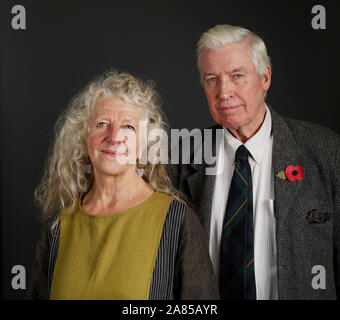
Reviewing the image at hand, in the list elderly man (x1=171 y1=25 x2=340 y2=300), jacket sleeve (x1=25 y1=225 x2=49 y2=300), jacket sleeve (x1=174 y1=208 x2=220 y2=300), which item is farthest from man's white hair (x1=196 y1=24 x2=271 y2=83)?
jacket sleeve (x1=25 y1=225 x2=49 y2=300)

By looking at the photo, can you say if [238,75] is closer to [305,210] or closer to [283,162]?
[283,162]

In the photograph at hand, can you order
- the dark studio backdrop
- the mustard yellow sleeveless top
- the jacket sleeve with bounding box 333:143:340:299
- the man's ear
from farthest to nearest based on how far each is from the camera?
the dark studio backdrop → the man's ear → the jacket sleeve with bounding box 333:143:340:299 → the mustard yellow sleeveless top

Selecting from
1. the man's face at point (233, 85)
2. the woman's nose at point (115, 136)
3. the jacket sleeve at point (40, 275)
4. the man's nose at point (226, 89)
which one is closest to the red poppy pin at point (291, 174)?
the man's face at point (233, 85)

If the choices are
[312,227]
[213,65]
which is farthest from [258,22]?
[312,227]

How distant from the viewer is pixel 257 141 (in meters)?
1.66

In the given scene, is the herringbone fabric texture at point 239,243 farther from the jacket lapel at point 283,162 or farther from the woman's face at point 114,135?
the woman's face at point 114,135

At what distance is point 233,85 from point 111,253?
2.54 feet

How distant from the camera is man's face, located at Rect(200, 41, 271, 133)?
5.19ft

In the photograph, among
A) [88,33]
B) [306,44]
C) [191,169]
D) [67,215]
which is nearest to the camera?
[67,215]

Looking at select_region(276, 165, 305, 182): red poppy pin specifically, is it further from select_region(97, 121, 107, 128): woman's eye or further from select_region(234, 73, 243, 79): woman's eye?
select_region(97, 121, 107, 128): woman's eye

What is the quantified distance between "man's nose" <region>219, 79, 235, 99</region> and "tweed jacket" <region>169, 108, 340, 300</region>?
230 mm
